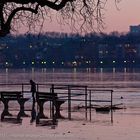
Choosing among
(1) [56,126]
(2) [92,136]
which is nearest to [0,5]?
(2) [92,136]

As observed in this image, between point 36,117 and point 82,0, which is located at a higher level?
point 82,0

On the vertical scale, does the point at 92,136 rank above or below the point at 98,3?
below

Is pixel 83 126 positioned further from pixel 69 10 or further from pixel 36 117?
pixel 69 10

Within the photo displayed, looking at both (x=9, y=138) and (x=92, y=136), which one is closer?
(x=9, y=138)

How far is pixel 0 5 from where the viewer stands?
36.8ft

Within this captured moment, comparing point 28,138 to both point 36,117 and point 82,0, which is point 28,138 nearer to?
point 82,0

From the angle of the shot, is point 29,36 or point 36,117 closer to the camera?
point 29,36

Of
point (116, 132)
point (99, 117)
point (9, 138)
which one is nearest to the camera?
point (9, 138)

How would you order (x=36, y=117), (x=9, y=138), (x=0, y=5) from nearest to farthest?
(x=0, y=5), (x=9, y=138), (x=36, y=117)

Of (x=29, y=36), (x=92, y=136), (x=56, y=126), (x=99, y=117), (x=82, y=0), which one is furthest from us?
(x=99, y=117)

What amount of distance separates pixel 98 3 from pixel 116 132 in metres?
6.42

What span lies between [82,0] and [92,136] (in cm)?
557

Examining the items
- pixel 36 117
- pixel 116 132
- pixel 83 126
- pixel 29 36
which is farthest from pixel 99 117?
pixel 29 36

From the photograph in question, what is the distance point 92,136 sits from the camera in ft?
54.4
